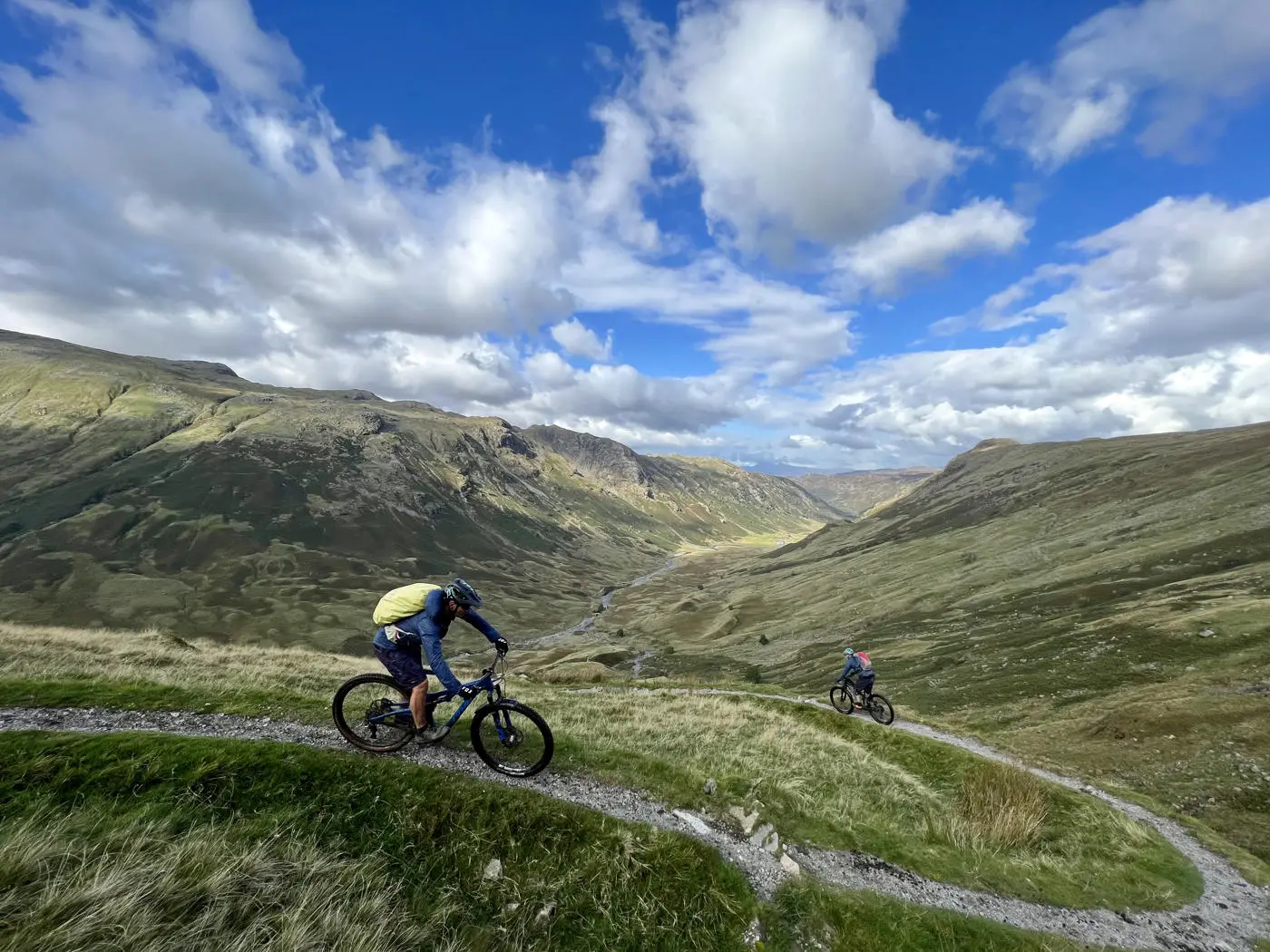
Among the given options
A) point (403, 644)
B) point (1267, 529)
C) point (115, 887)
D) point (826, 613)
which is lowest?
point (826, 613)

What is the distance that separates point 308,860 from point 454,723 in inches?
195

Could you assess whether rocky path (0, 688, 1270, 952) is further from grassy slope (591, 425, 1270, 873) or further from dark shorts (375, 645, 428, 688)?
grassy slope (591, 425, 1270, 873)

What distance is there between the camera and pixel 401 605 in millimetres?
12625

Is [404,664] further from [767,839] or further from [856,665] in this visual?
[856,665]

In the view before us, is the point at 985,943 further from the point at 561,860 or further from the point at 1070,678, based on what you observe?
the point at 1070,678

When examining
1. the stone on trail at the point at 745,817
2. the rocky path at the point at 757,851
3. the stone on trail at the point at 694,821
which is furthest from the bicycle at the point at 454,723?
the stone on trail at the point at 745,817

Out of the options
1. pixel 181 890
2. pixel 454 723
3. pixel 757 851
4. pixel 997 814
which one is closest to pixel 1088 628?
pixel 997 814

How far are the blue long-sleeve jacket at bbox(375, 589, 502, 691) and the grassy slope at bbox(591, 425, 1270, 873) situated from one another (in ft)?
94.6

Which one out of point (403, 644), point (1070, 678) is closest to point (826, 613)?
point (1070, 678)

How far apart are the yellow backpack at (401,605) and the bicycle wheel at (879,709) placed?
2820cm

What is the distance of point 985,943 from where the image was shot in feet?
35.1

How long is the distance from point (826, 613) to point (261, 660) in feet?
377

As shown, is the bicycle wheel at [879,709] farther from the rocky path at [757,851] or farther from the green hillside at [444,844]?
the rocky path at [757,851]

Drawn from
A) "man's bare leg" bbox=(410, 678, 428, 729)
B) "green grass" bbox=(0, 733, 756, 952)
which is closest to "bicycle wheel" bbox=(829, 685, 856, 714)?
"green grass" bbox=(0, 733, 756, 952)
